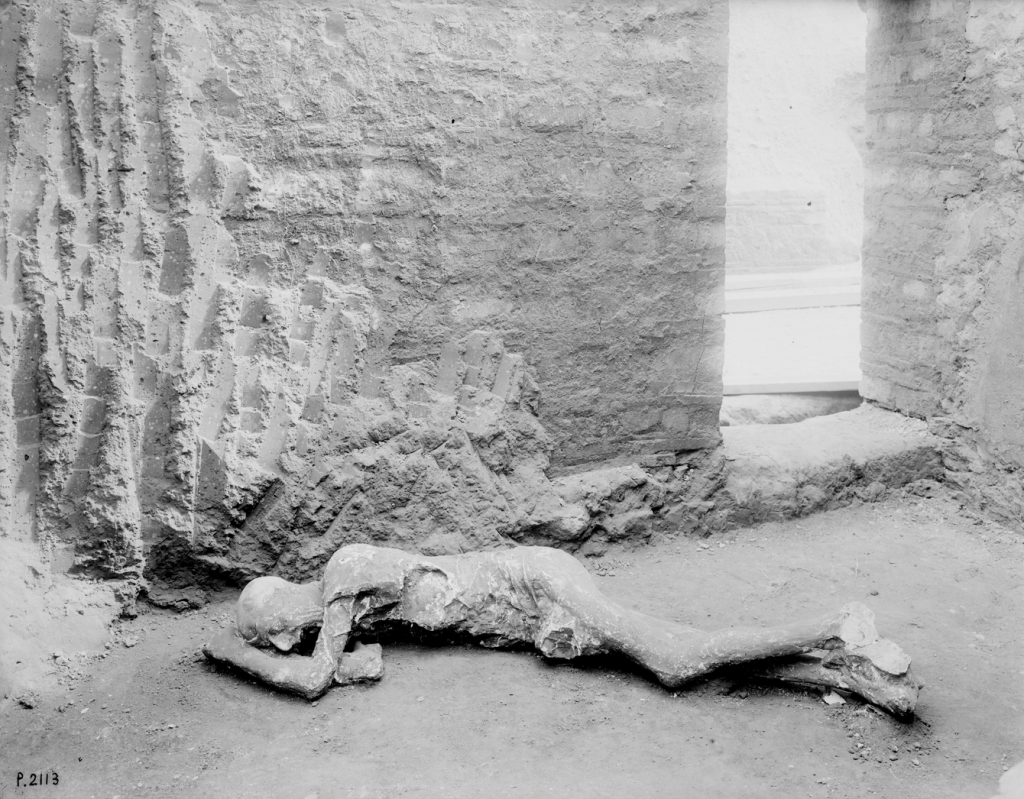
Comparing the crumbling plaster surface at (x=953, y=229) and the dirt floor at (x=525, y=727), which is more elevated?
the crumbling plaster surface at (x=953, y=229)

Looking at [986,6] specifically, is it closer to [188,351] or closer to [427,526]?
[427,526]

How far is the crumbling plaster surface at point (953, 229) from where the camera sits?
13.6ft

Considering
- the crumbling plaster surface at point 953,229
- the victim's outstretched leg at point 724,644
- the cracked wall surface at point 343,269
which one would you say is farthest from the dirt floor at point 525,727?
the crumbling plaster surface at point 953,229

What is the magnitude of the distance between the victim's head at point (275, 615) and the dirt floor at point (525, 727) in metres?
0.15

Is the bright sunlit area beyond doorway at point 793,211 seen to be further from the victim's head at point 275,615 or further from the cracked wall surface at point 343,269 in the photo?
the victim's head at point 275,615

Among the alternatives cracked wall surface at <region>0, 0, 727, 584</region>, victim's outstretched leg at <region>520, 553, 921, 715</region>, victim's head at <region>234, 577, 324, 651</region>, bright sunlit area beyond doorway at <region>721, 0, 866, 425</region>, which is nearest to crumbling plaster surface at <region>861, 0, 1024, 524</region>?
bright sunlit area beyond doorway at <region>721, 0, 866, 425</region>

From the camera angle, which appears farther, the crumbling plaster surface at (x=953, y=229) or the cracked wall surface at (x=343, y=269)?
the crumbling plaster surface at (x=953, y=229)

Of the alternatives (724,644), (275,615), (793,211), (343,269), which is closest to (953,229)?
(724,644)

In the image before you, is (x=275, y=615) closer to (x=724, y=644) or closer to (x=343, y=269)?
(x=343, y=269)

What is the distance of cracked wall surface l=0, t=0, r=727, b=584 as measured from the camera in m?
3.40

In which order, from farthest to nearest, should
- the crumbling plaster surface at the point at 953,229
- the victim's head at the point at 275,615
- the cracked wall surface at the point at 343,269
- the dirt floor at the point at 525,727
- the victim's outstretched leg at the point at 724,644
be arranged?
the crumbling plaster surface at the point at 953,229 < the cracked wall surface at the point at 343,269 < the victim's head at the point at 275,615 < the victim's outstretched leg at the point at 724,644 < the dirt floor at the point at 525,727

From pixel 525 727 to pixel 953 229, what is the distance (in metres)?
2.77

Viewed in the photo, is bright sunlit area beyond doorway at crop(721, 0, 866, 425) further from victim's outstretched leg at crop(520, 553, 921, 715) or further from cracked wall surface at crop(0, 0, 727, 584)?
victim's outstretched leg at crop(520, 553, 921, 715)

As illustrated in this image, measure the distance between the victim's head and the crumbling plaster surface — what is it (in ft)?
9.10
